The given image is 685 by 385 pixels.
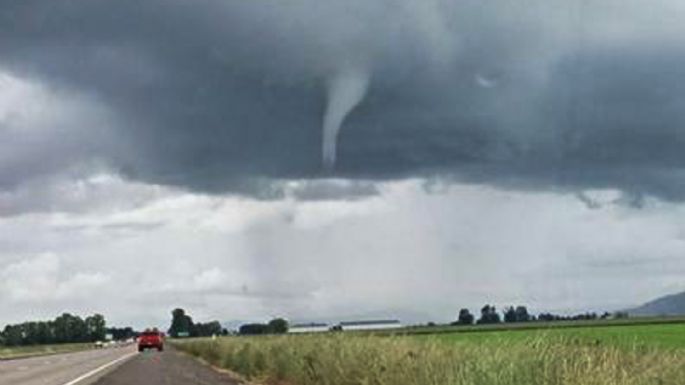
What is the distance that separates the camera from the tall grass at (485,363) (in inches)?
582

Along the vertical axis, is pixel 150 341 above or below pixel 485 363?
above

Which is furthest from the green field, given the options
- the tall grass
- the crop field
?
the tall grass

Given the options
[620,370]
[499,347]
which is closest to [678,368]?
[620,370]

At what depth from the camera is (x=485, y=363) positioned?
18.2 m

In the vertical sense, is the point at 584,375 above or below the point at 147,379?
below

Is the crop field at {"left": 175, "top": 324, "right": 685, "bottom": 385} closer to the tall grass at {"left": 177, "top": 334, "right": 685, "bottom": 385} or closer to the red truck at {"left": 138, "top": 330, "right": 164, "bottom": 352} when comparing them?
the tall grass at {"left": 177, "top": 334, "right": 685, "bottom": 385}

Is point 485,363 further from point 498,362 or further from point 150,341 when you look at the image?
point 150,341

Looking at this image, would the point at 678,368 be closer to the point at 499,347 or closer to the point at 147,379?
the point at 499,347

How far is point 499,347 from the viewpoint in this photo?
21141 mm

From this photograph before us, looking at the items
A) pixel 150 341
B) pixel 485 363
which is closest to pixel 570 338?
pixel 485 363

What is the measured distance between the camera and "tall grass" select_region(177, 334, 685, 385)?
14789mm

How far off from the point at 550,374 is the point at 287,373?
84.8 feet

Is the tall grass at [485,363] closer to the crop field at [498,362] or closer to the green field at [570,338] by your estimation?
the crop field at [498,362]

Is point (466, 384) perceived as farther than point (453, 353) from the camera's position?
No
